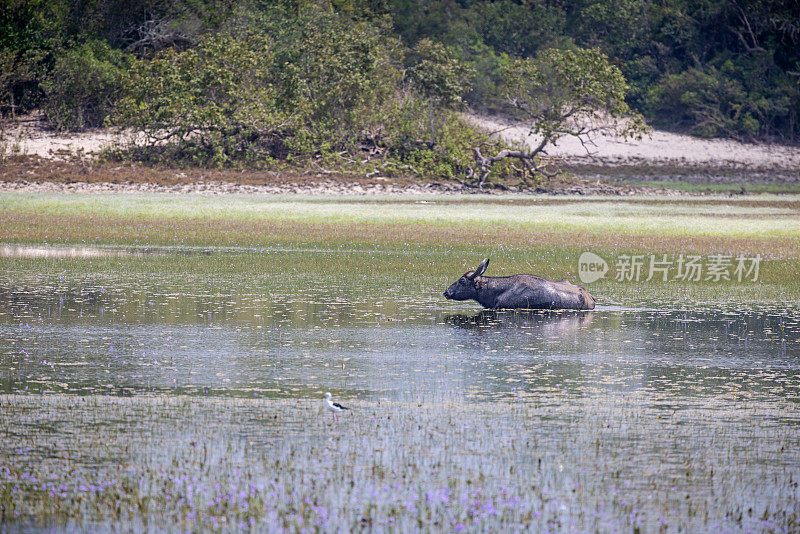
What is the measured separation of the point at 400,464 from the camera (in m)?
7.46

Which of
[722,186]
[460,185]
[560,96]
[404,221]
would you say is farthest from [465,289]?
[560,96]

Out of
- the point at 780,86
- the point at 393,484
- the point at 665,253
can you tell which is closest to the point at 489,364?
the point at 393,484

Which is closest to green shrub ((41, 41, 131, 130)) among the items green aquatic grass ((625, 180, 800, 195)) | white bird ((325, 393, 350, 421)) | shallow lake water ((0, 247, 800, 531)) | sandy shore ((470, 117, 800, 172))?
sandy shore ((470, 117, 800, 172))

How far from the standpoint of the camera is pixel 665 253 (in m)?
22.8

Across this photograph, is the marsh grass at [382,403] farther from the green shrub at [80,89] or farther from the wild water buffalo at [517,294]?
the green shrub at [80,89]

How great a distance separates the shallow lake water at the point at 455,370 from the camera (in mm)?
7391

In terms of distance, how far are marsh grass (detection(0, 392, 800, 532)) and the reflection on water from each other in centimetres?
79

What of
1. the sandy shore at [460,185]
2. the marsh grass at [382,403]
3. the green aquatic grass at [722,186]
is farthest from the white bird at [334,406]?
the green aquatic grass at [722,186]

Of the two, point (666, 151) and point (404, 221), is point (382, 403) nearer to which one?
point (404, 221)

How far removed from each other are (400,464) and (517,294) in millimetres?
7704

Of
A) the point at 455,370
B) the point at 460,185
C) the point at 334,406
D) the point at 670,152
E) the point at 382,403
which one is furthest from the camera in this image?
the point at 670,152

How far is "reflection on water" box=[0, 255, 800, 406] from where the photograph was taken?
10094 millimetres

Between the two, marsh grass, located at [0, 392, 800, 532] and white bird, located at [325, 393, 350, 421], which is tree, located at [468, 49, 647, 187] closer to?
white bird, located at [325, 393, 350, 421]

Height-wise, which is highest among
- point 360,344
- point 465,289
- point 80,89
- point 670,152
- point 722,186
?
point 80,89
